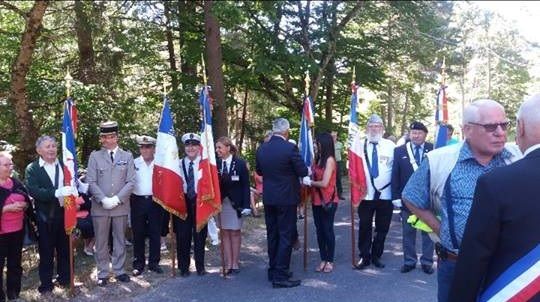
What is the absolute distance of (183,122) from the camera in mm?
11992

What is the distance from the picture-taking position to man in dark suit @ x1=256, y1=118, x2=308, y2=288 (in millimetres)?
6719

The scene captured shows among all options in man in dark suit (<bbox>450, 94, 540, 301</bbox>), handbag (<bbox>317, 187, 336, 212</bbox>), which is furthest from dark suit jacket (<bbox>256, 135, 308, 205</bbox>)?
man in dark suit (<bbox>450, 94, 540, 301</bbox>)

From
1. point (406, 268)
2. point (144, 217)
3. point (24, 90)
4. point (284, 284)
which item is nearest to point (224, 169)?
point (144, 217)

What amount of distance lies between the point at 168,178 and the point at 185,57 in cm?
757

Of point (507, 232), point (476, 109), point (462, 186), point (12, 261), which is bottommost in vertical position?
point (12, 261)

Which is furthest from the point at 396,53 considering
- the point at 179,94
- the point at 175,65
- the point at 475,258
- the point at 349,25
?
the point at 475,258

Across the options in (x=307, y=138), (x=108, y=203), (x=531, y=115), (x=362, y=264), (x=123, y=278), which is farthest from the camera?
(x=307, y=138)

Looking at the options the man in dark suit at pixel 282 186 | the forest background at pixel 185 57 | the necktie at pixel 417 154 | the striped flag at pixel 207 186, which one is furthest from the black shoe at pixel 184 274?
the forest background at pixel 185 57

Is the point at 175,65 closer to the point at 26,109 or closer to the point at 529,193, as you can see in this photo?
the point at 26,109

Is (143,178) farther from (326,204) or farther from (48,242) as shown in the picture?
(326,204)

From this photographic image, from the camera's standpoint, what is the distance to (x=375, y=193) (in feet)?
24.4

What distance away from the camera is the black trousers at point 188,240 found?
292 inches

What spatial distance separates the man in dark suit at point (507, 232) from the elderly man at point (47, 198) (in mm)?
5287

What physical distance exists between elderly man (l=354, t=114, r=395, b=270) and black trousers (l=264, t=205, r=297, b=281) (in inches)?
47.7
